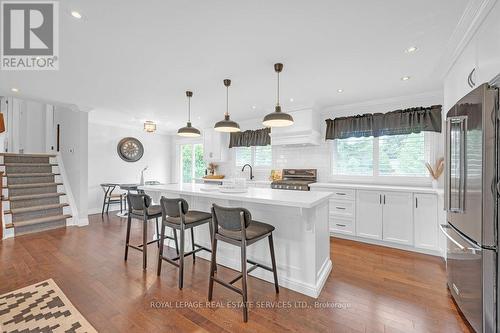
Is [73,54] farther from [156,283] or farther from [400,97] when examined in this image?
[400,97]

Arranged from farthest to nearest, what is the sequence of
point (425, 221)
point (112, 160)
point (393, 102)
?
point (112, 160) → point (393, 102) → point (425, 221)

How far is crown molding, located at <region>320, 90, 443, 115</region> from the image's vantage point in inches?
144

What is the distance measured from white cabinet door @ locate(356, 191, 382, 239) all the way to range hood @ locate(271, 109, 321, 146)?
1.36 m

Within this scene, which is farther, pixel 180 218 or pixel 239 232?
pixel 180 218

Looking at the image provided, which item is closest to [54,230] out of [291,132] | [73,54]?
[73,54]

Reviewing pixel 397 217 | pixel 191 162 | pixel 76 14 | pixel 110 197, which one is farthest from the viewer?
pixel 191 162

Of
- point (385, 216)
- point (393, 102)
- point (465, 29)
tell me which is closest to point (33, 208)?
point (385, 216)

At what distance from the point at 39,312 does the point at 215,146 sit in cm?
458

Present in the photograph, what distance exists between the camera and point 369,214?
3.62 metres

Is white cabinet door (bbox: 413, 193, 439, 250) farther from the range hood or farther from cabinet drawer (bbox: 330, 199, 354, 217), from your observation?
the range hood

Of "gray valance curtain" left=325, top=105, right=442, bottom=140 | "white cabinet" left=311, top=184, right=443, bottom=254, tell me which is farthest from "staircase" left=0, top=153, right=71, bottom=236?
"gray valance curtain" left=325, top=105, right=442, bottom=140

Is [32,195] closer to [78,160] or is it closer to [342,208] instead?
[78,160]

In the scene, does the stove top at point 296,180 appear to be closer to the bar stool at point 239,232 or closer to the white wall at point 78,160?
the bar stool at point 239,232

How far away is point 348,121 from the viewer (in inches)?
169
